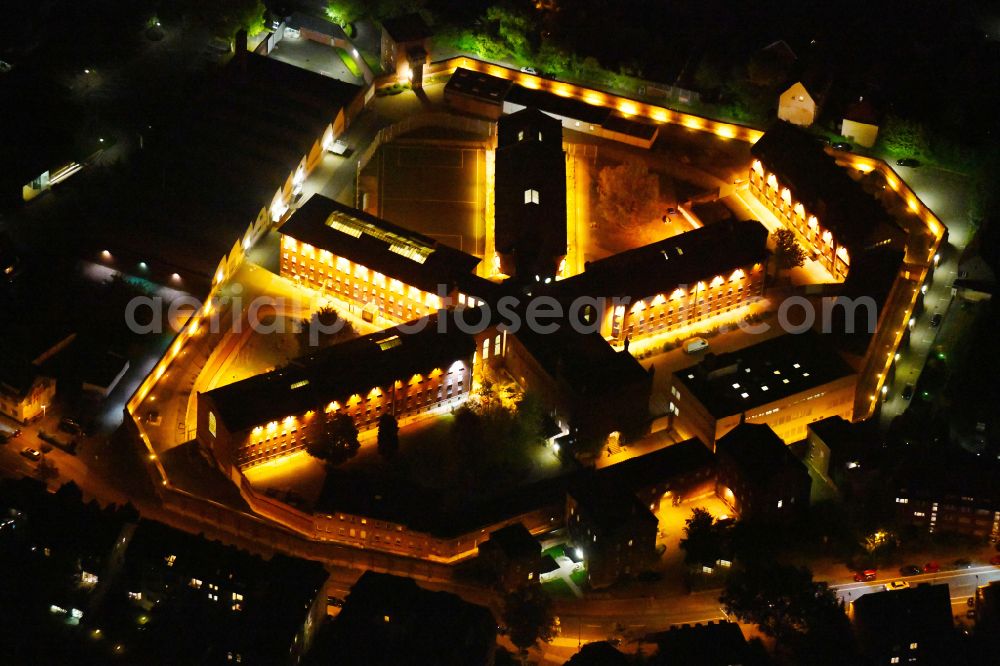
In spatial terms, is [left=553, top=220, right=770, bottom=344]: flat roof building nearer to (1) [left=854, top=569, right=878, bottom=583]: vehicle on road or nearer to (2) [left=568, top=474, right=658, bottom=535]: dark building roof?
(2) [left=568, top=474, right=658, bottom=535]: dark building roof

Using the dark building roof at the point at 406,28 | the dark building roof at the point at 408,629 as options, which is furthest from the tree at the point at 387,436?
the dark building roof at the point at 406,28

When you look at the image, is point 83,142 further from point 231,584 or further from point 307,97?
point 231,584

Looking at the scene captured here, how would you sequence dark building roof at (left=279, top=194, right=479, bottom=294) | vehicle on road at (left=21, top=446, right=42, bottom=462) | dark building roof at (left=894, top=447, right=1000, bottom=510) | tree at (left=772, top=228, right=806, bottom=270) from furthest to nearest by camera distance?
tree at (left=772, top=228, right=806, bottom=270), dark building roof at (left=279, top=194, right=479, bottom=294), vehicle on road at (left=21, top=446, right=42, bottom=462), dark building roof at (left=894, top=447, right=1000, bottom=510)

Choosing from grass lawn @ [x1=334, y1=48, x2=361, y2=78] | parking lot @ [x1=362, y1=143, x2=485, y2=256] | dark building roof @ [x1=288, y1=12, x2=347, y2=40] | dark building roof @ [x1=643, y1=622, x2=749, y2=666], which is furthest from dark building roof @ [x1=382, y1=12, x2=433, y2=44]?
dark building roof @ [x1=643, y1=622, x2=749, y2=666]

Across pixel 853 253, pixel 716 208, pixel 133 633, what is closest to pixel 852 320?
pixel 853 253

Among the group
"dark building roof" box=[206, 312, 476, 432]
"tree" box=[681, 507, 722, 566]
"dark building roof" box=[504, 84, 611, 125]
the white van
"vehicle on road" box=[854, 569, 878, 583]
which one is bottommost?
"vehicle on road" box=[854, 569, 878, 583]

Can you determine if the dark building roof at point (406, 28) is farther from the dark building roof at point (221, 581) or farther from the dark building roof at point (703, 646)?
the dark building roof at point (703, 646)
